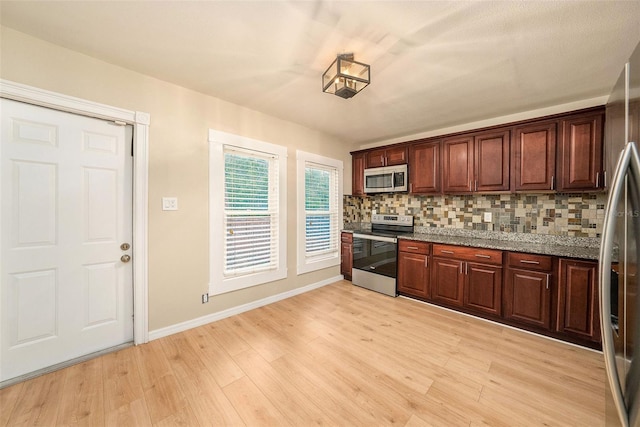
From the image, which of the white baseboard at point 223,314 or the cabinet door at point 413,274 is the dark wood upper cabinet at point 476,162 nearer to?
the cabinet door at point 413,274

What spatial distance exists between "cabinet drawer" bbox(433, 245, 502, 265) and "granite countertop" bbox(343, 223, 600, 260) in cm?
6

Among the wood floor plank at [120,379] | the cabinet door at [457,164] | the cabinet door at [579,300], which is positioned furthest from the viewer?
the cabinet door at [457,164]

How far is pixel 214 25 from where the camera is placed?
5.35ft

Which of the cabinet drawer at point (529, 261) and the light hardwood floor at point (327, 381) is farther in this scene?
the cabinet drawer at point (529, 261)

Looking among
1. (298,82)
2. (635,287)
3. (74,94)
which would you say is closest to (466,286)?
(635,287)

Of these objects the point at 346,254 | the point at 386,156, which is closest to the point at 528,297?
the point at 346,254

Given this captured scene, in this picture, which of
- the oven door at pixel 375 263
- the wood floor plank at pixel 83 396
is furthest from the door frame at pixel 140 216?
the oven door at pixel 375 263

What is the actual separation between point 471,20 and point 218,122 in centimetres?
248

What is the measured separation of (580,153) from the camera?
8.06 feet

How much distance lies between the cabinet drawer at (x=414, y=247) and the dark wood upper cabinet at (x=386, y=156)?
1.29 m

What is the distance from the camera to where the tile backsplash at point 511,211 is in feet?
8.65

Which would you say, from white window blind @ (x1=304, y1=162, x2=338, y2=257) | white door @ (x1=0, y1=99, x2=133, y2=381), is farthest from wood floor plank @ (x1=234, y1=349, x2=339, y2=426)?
white window blind @ (x1=304, y1=162, x2=338, y2=257)

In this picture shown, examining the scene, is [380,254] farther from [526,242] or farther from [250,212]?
[250,212]

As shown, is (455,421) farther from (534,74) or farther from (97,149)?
(97,149)
